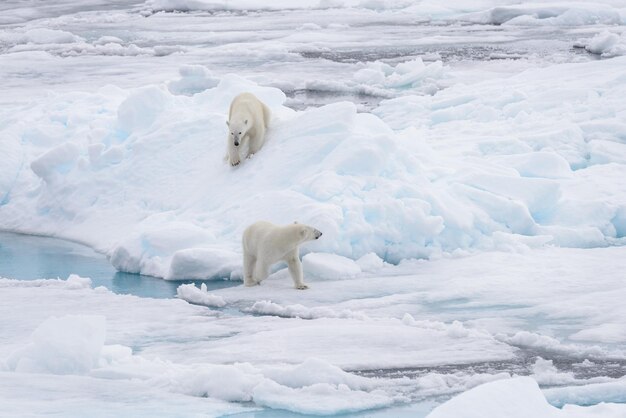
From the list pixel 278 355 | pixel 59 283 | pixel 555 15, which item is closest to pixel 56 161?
pixel 59 283

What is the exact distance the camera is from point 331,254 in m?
6.82

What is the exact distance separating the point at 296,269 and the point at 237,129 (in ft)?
5.72

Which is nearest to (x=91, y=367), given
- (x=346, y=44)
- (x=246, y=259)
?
(x=246, y=259)

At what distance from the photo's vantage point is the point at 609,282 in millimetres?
6320

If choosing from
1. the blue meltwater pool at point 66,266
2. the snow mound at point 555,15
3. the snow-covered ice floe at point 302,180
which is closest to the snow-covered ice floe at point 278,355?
the blue meltwater pool at point 66,266

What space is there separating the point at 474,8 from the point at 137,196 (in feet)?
56.7

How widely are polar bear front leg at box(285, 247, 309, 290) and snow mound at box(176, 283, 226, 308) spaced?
18.3 inches

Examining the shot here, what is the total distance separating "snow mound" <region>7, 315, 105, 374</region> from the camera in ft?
14.8

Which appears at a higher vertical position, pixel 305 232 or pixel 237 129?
pixel 237 129

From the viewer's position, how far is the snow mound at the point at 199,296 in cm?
618

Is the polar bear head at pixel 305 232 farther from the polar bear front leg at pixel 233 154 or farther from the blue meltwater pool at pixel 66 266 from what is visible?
the polar bear front leg at pixel 233 154

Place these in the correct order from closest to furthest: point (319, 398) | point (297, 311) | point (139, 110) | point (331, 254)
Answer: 1. point (319, 398)
2. point (297, 311)
3. point (331, 254)
4. point (139, 110)

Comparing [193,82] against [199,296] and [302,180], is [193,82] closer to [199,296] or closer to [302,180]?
[302,180]

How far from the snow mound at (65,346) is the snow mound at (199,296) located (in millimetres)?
1585
